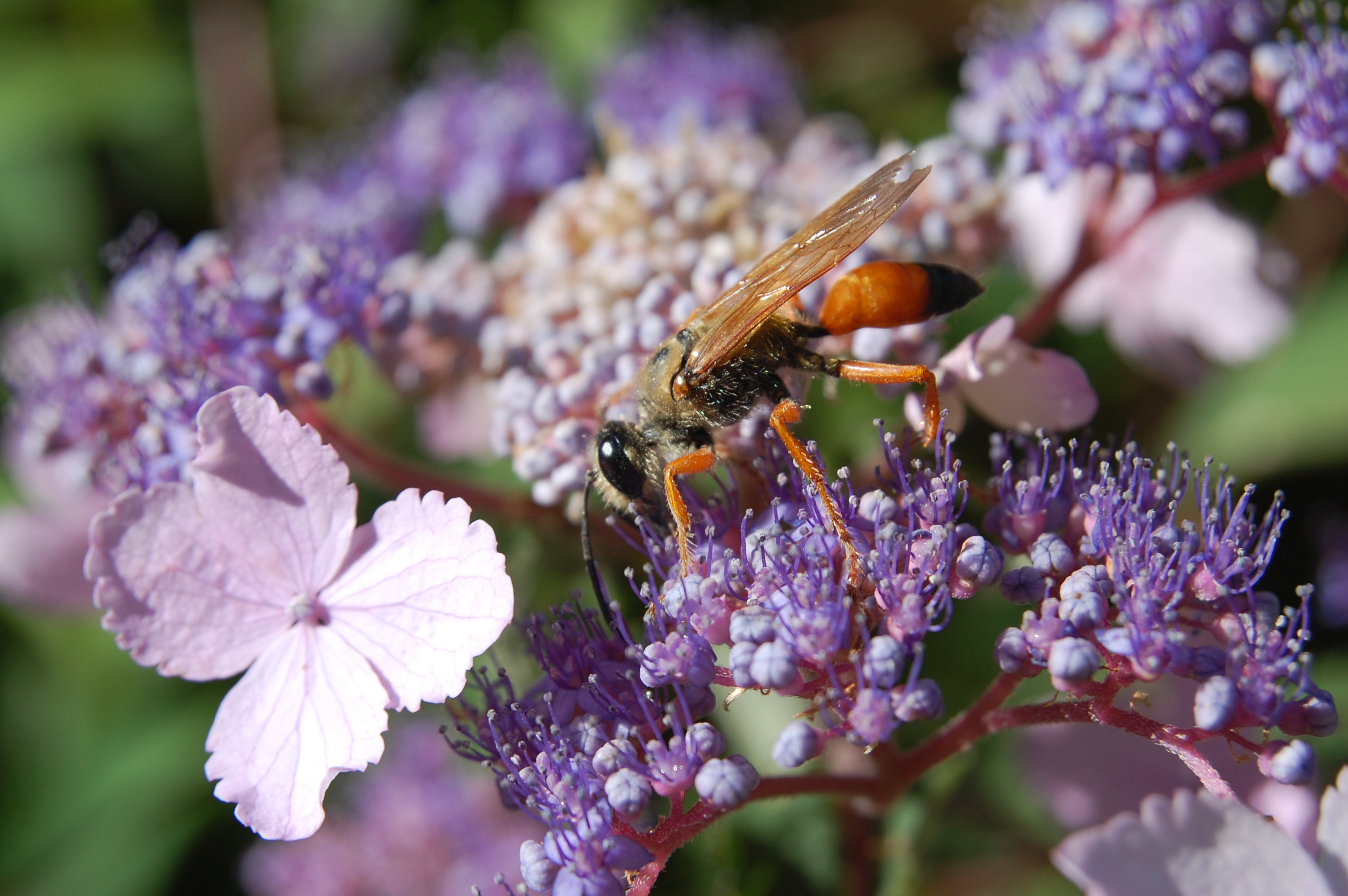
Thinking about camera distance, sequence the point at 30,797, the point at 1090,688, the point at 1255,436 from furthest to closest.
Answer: the point at 30,797 → the point at 1255,436 → the point at 1090,688

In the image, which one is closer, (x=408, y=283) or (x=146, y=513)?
(x=146, y=513)

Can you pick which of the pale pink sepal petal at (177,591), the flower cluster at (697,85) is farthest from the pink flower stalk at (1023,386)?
the flower cluster at (697,85)

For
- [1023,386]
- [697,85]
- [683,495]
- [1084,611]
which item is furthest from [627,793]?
[697,85]

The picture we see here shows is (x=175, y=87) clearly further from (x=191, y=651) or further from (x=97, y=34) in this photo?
(x=191, y=651)

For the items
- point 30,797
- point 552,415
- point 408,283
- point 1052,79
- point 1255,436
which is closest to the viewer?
point 552,415

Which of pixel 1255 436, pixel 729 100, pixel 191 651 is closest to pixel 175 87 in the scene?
pixel 729 100

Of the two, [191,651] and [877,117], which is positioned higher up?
[191,651]

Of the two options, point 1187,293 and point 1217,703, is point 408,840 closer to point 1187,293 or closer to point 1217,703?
point 1217,703

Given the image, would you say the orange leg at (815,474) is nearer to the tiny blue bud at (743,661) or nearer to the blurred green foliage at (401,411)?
the tiny blue bud at (743,661)
